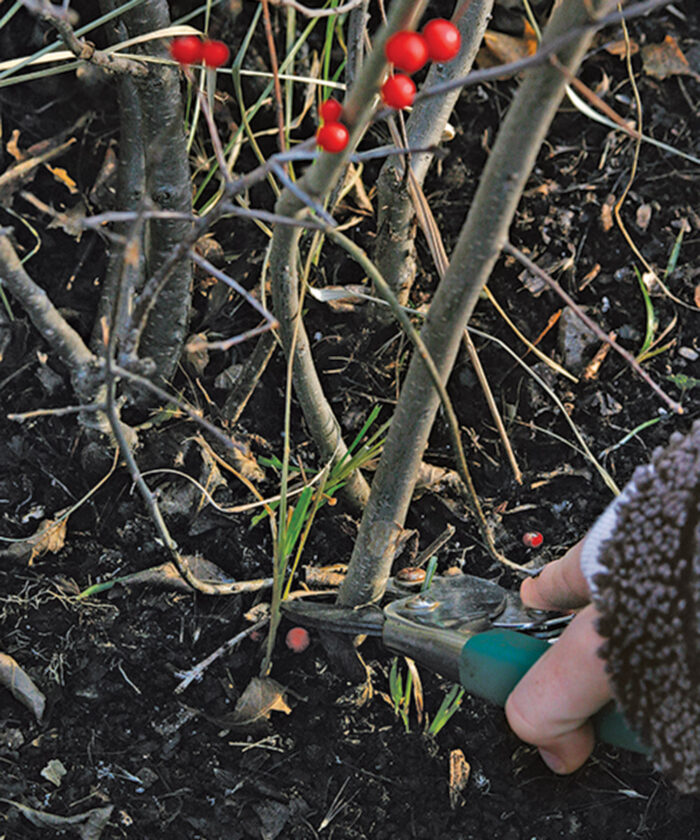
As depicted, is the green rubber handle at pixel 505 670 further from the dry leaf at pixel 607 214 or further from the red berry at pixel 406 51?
the dry leaf at pixel 607 214

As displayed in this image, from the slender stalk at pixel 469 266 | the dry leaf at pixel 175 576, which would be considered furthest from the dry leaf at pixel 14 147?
the slender stalk at pixel 469 266

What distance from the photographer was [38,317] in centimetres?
104

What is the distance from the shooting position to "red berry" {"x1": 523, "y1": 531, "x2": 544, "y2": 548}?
1319 millimetres

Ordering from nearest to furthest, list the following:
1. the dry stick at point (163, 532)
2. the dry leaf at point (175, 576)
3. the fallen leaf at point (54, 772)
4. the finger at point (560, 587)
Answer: the dry stick at point (163, 532) < the finger at point (560, 587) < the fallen leaf at point (54, 772) < the dry leaf at point (175, 576)

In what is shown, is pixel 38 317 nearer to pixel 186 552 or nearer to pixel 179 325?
pixel 179 325

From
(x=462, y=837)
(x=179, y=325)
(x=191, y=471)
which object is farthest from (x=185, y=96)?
(x=462, y=837)

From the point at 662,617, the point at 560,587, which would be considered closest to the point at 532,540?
the point at 560,587

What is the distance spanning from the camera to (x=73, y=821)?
1117 millimetres

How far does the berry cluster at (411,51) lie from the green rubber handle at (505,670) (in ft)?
2.08

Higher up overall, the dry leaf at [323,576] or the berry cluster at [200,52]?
the berry cluster at [200,52]

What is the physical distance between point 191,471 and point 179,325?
0.81ft

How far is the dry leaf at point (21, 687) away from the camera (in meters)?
1.17

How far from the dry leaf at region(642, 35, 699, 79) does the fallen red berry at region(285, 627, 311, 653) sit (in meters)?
1.29

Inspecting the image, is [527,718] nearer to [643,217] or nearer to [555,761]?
[555,761]
